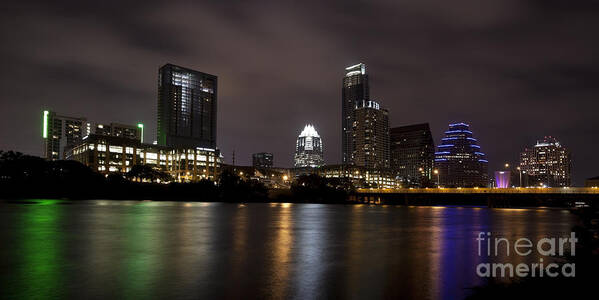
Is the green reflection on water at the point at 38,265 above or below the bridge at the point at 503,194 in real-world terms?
above

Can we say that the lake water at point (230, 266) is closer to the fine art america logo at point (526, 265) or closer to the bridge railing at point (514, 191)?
the fine art america logo at point (526, 265)

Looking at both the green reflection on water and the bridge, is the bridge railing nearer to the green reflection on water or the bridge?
the bridge

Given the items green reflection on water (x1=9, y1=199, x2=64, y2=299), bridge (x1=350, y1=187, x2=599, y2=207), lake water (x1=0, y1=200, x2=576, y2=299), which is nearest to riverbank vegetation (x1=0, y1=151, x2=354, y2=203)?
bridge (x1=350, y1=187, x2=599, y2=207)

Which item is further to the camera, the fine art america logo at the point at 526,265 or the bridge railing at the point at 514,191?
the bridge railing at the point at 514,191

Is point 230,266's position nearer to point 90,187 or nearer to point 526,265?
point 526,265

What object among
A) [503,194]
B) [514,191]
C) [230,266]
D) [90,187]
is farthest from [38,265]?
[503,194]

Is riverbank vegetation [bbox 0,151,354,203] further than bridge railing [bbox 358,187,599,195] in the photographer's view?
Yes

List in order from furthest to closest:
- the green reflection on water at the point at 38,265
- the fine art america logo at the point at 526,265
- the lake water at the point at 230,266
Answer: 1. the lake water at the point at 230,266
2. the green reflection on water at the point at 38,265
3. the fine art america logo at the point at 526,265

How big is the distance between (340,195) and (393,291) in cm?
18256

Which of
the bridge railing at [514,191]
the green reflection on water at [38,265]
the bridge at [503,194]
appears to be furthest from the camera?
the bridge at [503,194]

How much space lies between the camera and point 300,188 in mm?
191625

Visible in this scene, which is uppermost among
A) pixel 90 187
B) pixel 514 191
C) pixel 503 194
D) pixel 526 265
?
pixel 526 265

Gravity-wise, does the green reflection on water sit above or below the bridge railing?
above

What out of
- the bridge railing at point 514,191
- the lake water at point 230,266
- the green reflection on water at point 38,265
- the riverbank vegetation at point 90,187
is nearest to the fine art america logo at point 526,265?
the lake water at point 230,266
